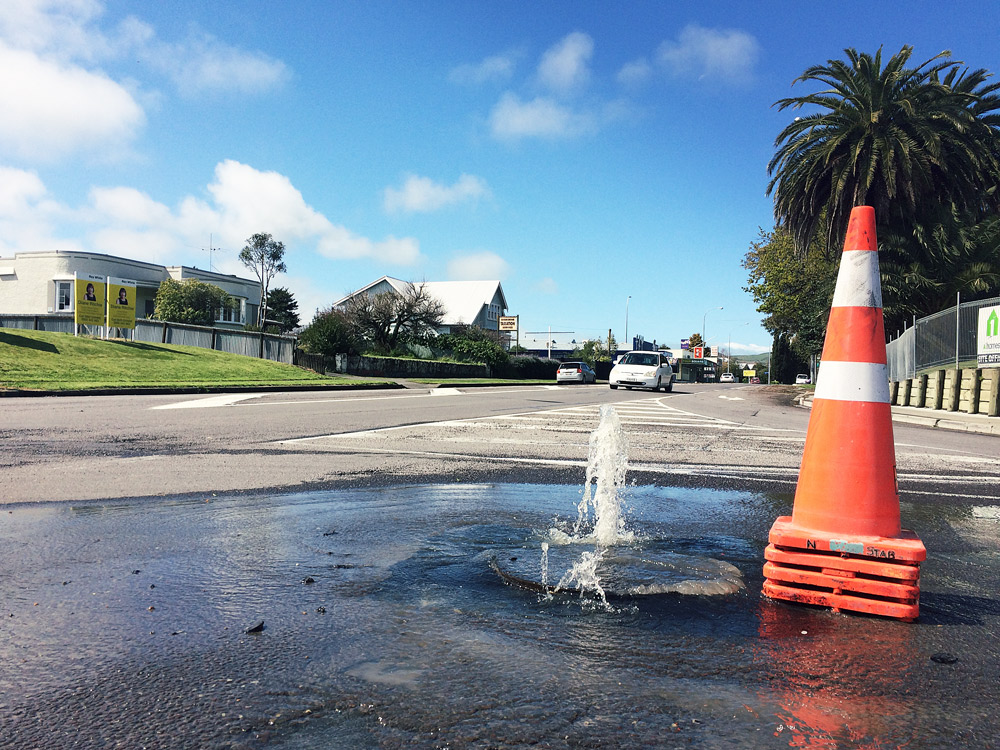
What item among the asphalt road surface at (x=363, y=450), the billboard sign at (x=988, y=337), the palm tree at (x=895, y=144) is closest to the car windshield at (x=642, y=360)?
the palm tree at (x=895, y=144)

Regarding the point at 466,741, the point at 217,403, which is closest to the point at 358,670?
the point at 466,741

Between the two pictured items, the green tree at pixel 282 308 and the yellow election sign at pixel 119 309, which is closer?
the yellow election sign at pixel 119 309

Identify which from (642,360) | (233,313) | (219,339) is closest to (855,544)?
(642,360)

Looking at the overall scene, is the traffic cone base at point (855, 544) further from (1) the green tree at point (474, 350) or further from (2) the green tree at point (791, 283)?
(1) the green tree at point (474, 350)

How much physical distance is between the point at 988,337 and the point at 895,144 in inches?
543

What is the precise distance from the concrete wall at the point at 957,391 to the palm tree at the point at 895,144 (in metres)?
9.14

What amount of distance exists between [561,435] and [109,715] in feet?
30.0

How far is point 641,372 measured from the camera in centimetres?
3250

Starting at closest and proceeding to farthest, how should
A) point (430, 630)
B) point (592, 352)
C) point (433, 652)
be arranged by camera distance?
point (433, 652) < point (430, 630) < point (592, 352)

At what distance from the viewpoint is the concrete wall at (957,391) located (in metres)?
16.6

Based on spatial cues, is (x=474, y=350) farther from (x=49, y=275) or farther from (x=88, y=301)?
(x=49, y=275)

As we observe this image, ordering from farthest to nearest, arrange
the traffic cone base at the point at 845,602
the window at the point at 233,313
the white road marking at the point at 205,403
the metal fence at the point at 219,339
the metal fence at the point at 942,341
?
the window at the point at 233,313 < the metal fence at the point at 219,339 < the metal fence at the point at 942,341 < the white road marking at the point at 205,403 < the traffic cone base at the point at 845,602

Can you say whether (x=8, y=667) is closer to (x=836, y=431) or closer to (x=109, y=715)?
(x=109, y=715)

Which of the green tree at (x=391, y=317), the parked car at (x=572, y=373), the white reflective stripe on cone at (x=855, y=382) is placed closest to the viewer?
the white reflective stripe on cone at (x=855, y=382)
